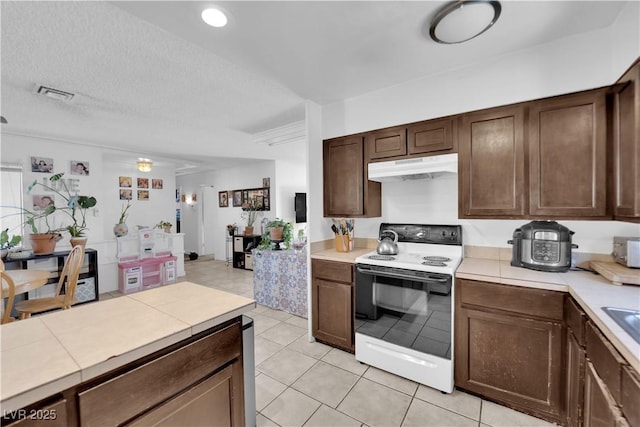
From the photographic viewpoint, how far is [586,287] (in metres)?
1.49

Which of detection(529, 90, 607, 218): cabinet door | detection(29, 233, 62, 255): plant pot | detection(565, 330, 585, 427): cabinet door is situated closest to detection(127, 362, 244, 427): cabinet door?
detection(565, 330, 585, 427): cabinet door

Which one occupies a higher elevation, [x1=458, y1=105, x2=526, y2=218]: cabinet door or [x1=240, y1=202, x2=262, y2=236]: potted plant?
[x1=458, y1=105, x2=526, y2=218]: cabinet door

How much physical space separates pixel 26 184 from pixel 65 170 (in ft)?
1.59

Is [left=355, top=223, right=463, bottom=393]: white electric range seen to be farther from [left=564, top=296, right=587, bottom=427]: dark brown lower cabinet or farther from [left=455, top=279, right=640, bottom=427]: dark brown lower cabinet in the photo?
[left=564, top=296, right=587, bottom=427]: dark brown lower cabinet

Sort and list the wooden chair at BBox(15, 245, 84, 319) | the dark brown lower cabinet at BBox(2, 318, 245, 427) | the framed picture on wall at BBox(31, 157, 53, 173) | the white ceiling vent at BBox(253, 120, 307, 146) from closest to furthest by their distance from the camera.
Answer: the dark brown lower cabinet at BBox(2, 318, 245, 427) < the wooden chair at BBox(15, 245, 84, 319) < the white ceiling vent at BBox(253, 120, 307, 146) < the framed picture on wall at BBox(31, 157, 53, 173)

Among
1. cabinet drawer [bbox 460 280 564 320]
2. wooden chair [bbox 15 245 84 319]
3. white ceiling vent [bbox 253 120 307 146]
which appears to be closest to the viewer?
cabinet drawer [bbox 460 280 564 320]

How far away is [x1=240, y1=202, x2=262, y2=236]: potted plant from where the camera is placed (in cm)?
607

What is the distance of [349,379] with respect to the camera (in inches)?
82.7

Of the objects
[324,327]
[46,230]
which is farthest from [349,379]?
[46,230]

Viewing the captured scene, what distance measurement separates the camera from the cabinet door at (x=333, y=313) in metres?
2.41

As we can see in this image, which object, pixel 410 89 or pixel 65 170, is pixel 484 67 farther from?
pixel 65 170

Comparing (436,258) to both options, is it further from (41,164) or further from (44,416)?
(41,164)

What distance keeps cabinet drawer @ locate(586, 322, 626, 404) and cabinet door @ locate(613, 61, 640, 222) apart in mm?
663

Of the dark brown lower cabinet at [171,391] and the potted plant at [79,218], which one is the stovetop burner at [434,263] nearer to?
the dark brown lower cabinet at [171,391]
